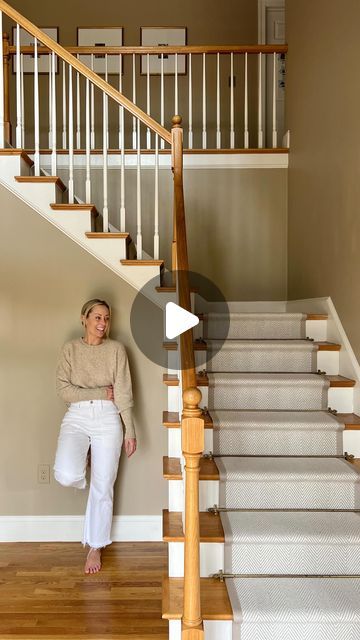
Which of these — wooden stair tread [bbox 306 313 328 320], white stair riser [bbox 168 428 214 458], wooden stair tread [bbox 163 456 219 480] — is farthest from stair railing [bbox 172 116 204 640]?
wooden stair tread [bbox 306 313 328 320]

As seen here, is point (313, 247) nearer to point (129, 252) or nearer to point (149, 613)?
point (129, 252)

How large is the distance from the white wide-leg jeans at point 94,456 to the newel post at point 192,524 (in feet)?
5.40

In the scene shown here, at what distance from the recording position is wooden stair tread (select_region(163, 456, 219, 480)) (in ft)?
8.34

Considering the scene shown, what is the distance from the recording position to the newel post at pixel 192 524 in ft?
6.11

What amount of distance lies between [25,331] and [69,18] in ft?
12.7

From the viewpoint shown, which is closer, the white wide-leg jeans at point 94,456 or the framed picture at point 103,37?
the white wide-leg jeans at point 94,456

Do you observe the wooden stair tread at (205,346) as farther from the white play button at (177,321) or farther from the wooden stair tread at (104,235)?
the white play button at (177,321)

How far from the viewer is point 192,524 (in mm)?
1898

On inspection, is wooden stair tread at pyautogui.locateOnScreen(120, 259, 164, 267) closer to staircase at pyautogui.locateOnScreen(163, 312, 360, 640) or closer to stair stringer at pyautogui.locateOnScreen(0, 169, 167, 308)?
stair stringer at pyautogui.locateOnScreen(0, 169, 167, 308)

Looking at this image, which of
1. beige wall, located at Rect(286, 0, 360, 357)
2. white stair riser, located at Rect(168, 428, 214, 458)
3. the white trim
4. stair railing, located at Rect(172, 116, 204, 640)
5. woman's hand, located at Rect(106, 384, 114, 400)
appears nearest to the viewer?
stair railing, located at Rect(172, 116, 204, 640)

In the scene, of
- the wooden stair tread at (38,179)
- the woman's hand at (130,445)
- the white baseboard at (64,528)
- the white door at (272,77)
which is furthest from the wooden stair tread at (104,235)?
the white door at (272,77)

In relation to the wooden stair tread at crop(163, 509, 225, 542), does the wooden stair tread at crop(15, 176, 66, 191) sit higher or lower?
higher

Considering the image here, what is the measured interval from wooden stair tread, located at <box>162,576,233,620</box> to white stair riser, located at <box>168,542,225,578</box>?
33 millimetres

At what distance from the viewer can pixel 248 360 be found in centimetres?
347
